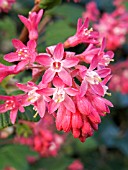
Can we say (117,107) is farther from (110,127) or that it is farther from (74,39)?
(74,39)

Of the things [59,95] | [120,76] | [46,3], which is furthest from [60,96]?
[120,76]

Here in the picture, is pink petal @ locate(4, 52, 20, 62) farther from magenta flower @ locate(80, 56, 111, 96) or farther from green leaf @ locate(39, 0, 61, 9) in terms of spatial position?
green leaf @ locate(39, 0, 61, 9)

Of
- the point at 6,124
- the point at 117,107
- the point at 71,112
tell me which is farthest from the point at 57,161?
the point at 71,112

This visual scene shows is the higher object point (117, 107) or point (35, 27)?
point (35, 27)

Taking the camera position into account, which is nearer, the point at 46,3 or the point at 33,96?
the point at 33,96

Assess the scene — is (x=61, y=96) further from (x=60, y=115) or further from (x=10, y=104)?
(x=10, y=104)

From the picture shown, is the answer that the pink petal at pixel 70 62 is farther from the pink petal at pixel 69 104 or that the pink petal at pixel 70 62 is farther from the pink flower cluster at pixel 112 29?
the pink flower cluster at pixel 112 29
